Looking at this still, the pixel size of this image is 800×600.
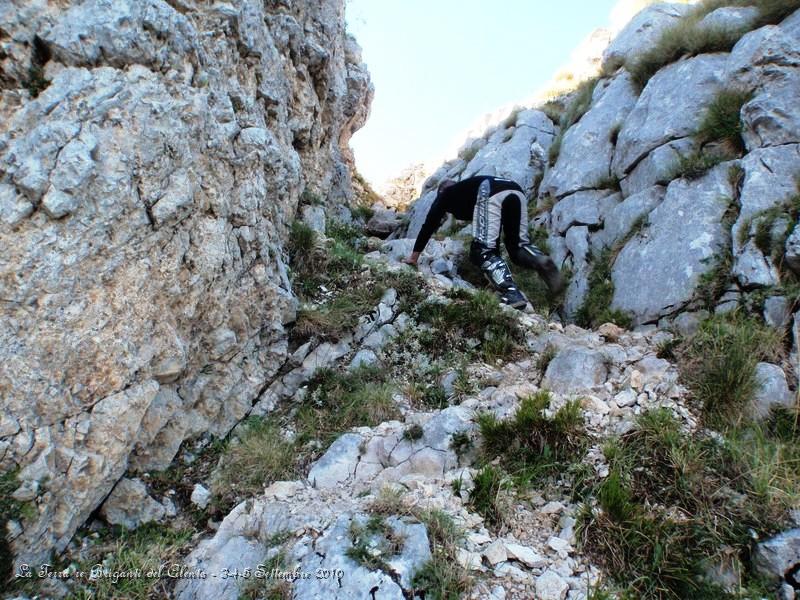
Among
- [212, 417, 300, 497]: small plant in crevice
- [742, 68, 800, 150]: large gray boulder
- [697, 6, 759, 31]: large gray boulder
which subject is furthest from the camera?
[697, 6, 759, 31]: large gray boulder

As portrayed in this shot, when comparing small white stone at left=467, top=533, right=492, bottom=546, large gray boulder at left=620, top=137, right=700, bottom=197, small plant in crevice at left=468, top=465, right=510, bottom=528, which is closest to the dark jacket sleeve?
large gray boulder at left=620, top=137, right=700, bottom=197

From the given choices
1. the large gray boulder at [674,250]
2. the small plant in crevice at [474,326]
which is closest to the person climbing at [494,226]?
the small plant in crevice at [474,326]

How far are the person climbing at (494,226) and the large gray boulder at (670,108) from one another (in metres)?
2.02

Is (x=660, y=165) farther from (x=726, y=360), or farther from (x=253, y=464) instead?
(x=253, y=464)

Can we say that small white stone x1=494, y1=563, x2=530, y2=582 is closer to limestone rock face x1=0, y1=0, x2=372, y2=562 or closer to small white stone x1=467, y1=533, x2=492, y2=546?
small white stone x1=467, y1=533, x2=492, y2=546

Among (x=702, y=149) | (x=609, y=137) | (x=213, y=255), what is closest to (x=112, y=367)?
(x=213, y=255)

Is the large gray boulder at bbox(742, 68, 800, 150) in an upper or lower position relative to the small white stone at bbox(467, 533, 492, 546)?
upper

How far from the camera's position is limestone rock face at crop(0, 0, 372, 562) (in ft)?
10.6

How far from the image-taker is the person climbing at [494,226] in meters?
6.64

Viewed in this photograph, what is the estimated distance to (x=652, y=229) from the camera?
20.6 feet

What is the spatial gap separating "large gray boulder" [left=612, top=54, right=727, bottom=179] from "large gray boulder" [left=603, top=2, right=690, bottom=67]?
2378mm

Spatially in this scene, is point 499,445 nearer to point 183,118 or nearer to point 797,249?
point 797,249

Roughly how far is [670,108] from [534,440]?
619 centimetres

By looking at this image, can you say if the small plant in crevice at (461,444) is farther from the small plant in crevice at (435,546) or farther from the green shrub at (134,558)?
the green shrub at (134,558)
